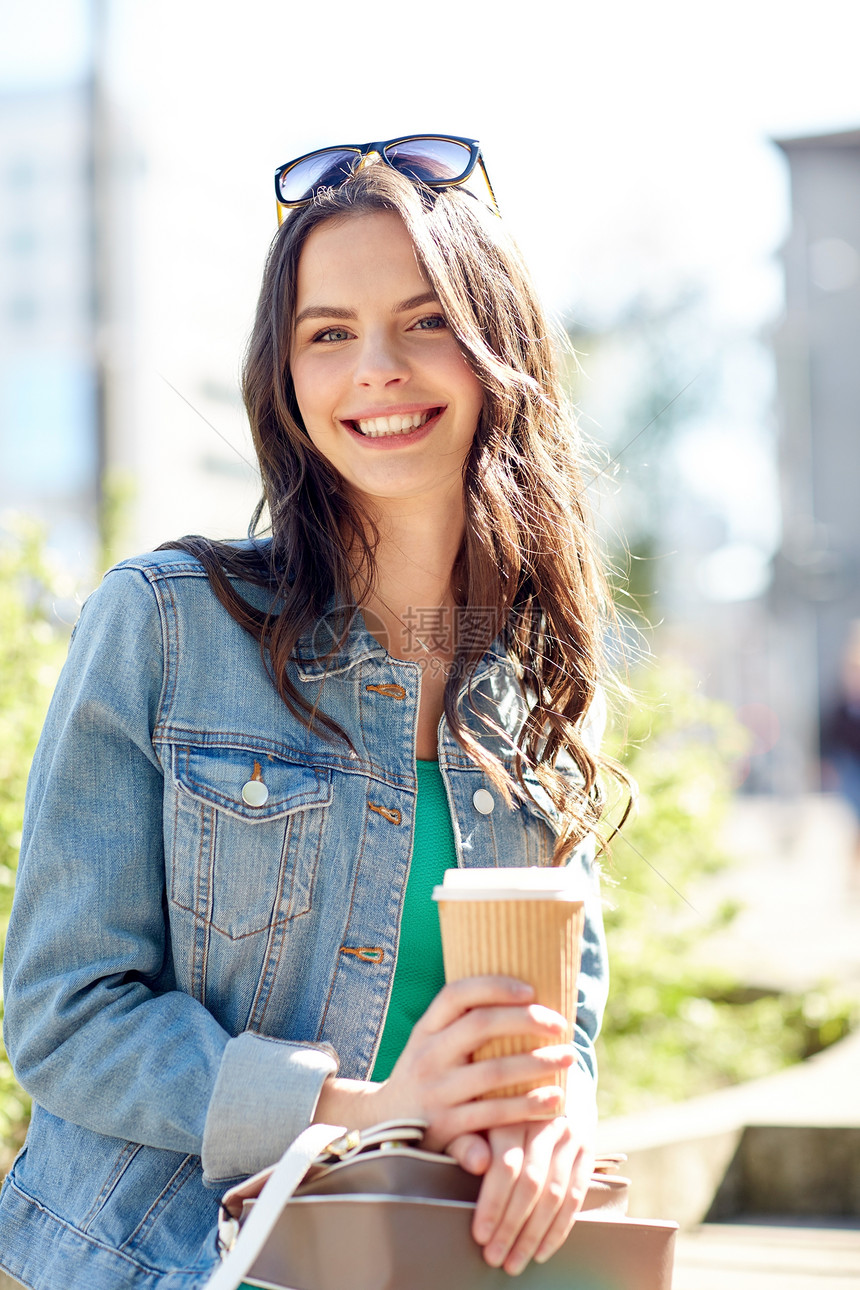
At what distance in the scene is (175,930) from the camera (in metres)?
1.39

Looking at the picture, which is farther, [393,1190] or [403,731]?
[403,731]

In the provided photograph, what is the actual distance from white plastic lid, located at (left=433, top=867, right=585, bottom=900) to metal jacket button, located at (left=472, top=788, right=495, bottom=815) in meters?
0.49

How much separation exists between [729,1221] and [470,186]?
297 cm

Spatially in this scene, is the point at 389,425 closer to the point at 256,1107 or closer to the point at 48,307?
the point at 256,1107

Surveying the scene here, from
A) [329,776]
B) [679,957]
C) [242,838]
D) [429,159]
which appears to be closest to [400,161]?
[429,159]

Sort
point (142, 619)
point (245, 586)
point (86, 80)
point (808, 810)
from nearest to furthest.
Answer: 1. point (142, 619)
2. point (245, 586)
3. point (86, 80)
4. point (808, 810)

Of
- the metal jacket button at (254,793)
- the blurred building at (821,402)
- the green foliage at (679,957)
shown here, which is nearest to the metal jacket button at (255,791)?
the metal jacket button at (254,793)

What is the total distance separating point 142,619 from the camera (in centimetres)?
143

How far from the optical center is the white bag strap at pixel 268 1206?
1061 millimetres

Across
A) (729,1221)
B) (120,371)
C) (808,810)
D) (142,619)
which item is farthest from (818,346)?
(142,619)

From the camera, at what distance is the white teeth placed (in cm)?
163

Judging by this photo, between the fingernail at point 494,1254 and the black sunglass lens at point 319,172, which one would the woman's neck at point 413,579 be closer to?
the black sunglass lens at point 319,172

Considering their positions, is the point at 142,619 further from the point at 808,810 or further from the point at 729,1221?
the point at 808,810

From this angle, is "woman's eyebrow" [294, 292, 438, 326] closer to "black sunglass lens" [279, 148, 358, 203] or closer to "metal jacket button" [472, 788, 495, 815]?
"black sunglass lens" [279, 148, 358, 203]
